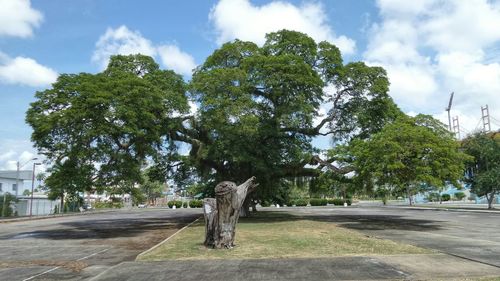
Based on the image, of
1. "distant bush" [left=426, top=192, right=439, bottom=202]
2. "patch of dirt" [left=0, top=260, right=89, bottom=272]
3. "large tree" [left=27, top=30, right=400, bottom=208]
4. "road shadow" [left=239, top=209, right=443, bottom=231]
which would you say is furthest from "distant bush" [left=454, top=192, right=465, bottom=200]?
"patch of dirt" [left=0, top=260, right=89, bottom=272]

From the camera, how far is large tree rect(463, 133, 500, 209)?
133 ft

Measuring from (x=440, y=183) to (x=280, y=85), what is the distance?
1061 cm

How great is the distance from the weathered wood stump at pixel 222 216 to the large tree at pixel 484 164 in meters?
33.4

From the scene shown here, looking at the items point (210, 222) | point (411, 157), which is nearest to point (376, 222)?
point (411, 157)

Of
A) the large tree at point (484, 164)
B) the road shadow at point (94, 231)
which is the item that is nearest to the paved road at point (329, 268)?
the road shadow at point (94, 231)

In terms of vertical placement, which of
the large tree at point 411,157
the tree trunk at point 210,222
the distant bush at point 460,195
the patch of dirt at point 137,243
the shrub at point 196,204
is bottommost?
the patch of dirt at point 137,243

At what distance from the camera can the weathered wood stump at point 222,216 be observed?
1440 cm

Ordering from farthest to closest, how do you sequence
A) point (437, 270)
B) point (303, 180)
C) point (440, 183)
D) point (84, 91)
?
point (303, 180) < point (440, 183) < point (84, 91) < point (437, 270)

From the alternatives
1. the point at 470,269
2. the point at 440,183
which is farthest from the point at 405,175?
the point at 470,269

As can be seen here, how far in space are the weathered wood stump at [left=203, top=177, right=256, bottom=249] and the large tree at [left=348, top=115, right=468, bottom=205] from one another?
975 cm

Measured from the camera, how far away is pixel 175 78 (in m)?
26.3

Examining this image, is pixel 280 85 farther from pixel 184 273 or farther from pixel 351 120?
pixel 184 273

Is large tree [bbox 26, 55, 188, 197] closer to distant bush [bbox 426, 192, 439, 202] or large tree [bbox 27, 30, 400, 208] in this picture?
large tree [bbox 27, 30, 400, 208]

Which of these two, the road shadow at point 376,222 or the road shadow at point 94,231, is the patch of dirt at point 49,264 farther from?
the road shadow at point 376,222
